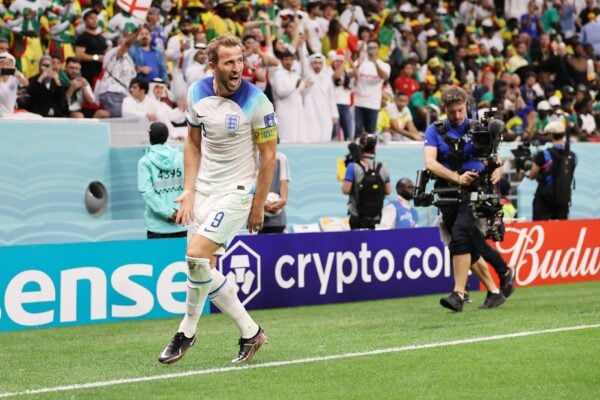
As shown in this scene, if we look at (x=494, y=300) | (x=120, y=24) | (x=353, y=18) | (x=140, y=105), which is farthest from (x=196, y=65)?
(x=494, y=300)

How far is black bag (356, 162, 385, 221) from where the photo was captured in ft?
52.8

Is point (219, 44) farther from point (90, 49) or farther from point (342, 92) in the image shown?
point (342, 92)

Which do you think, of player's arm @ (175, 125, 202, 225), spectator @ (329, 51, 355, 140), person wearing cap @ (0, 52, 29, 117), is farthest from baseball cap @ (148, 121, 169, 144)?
spectator @ (329, 51, 355, 140)

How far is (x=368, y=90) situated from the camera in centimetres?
2136

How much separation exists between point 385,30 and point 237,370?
1739cm

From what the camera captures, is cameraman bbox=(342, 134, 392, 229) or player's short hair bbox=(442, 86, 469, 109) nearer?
player's short hair bbox=(442, 86, 469, 109)

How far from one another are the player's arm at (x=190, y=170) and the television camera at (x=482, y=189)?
4.18 metres

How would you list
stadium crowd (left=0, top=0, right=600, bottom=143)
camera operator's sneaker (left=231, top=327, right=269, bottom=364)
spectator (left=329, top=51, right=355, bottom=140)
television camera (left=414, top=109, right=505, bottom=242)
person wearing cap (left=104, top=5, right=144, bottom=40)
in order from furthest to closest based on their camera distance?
spectator (left=329, top=51, right=355, bottom=140) → person wearing cap (left=104, top=5, right=144, bottom=40) → stadium crowd (left=0, top=0, right=600, bottom=143) → television camera (left=414, top=109, right=505, bottom=242) → camera operator's sneaker (left=231, top=327, right=269, bottom=364)

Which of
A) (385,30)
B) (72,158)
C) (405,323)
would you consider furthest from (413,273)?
(385,30)

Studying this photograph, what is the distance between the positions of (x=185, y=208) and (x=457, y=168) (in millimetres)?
4505

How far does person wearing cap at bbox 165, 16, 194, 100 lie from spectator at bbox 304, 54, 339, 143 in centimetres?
203

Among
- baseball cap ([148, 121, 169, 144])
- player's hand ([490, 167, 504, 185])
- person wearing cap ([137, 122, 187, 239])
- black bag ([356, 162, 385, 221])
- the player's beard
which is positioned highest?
the player's beard

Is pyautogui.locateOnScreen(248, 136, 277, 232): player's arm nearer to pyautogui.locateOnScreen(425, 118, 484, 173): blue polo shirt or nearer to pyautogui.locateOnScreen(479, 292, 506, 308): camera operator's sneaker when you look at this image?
pyautogui.locateOnScreen(425, 118, 484, 173): blue polo shirt

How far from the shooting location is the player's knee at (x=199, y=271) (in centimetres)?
840
